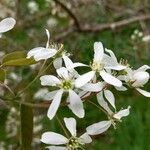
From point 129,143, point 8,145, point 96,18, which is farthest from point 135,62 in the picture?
point 96,18

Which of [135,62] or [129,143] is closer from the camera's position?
[135,62]

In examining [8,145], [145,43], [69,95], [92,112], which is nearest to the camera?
[69,95]

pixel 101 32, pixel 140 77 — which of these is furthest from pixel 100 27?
pixel 140 77

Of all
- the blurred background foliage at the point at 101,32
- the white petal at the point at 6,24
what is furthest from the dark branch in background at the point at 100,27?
the white petal at the point at 6,24

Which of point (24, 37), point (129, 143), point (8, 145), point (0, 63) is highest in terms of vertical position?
point (0, 63)

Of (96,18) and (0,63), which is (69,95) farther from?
(96,18)

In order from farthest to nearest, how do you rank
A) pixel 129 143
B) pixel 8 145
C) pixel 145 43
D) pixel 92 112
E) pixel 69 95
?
1. pixel 129 143
2. pixel 145 43
3. pixel 92 112
4. pixel 8 145
5. pixel 69 95
